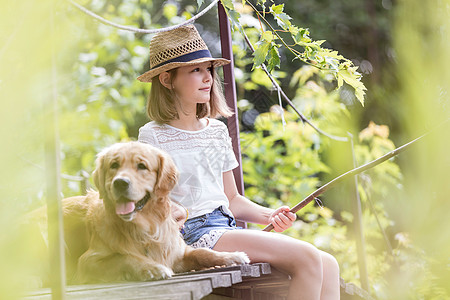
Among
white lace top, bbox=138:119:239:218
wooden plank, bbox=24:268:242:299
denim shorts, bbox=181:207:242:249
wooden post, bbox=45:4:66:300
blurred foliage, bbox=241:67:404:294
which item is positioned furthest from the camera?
blurred foliage, bbox=241:67:404:294

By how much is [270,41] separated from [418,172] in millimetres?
1749

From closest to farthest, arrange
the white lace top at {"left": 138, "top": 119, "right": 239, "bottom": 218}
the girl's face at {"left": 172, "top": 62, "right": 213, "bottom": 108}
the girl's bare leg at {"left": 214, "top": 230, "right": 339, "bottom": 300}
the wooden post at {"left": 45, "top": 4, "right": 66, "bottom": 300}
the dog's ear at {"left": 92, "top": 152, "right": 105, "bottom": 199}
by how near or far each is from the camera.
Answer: the wooden post at {"left": 45, "top": 4, "right": 66, "bottom": 300} < the dog's ear at {"left": 92, "top": 152, "right": 105, "bottom": 199} < the girl's bare leg at {"left": 214, "top": 230, "right": 339, "bottom": 300} < the white lace top at {"left": 138, "top": 119, "right": 239, "bottom": 218} < the girl's face at {"left": 172, "top": 62, "right": 213, "bottom": 108}

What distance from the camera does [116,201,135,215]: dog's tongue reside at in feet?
5.16

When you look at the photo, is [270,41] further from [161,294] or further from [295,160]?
[295,160]

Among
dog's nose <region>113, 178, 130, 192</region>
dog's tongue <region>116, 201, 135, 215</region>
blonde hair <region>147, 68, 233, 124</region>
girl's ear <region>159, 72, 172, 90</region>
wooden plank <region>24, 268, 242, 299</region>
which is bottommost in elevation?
wooden plank <region>24, 268, 242, 299</region>

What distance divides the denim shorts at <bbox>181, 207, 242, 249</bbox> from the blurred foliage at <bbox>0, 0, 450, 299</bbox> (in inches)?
18.0

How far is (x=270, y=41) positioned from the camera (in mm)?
2125

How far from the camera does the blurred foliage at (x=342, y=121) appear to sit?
3152 millimetres

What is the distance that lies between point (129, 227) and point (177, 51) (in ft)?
2.65

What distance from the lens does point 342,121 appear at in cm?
512

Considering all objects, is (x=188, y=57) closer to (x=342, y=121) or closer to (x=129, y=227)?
(x=129, y=227)

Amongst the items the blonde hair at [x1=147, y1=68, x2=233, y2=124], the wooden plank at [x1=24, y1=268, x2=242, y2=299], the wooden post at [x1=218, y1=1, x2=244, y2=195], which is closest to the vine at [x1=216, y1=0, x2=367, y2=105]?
the blonde hair at [x1=147, y1=68, x2=233, y2=124]

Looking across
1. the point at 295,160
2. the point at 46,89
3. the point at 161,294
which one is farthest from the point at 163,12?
the point at 46,89

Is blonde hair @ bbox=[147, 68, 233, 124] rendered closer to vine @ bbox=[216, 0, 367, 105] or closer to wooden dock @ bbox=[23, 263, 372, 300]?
vine @ bbox=[216, 0, 367, 105]
